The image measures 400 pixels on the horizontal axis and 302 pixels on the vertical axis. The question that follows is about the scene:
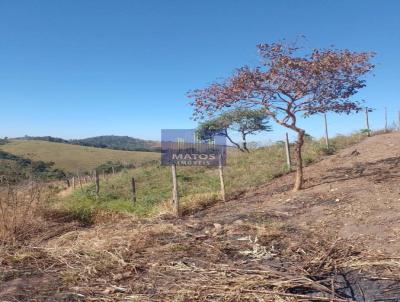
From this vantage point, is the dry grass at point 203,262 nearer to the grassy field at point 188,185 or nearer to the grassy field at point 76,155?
the grassy field at point 188,185

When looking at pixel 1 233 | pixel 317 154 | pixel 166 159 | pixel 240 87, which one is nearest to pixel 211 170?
pixel 317 154

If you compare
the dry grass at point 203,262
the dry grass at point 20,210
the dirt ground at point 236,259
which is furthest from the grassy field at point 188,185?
the dry grass at point 203,262

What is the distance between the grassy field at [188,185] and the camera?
10773 millimetres

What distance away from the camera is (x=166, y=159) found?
11.3 metres

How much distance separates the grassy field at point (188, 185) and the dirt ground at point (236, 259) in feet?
8.55

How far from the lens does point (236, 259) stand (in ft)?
17.3

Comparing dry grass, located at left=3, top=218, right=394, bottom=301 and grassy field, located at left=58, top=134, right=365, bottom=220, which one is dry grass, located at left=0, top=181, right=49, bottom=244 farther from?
grassy field, located at left=58, top=134, right=365, bottom=220

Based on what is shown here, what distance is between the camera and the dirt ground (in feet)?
13.7

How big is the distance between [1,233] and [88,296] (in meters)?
3.65

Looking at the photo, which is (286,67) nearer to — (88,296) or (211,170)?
(88,296)

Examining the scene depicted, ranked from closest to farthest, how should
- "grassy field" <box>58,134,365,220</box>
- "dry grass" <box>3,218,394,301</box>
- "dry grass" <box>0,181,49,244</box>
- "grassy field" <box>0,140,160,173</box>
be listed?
"dry grass" <box>3,218,394,301</box>, "dry grass" <box>0,181,49,244</box>, "grassy field" <box>58,134,365,220</box>, "grassy field" <box>0,140,160,173</box>

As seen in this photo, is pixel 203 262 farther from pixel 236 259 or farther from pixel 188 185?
pixel 188 185

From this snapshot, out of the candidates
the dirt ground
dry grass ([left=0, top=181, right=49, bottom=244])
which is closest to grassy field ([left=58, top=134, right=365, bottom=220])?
dry grass ([left=0, top=181, right=49, bottom=244])

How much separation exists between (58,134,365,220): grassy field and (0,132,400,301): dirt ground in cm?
261
